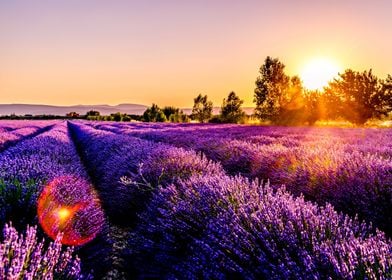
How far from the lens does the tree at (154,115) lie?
162 feet

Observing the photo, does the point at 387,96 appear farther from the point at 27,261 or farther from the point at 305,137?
the point at 27,261

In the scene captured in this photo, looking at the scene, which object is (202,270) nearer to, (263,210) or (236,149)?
(263,210)

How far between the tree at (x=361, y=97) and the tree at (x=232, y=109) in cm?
1325

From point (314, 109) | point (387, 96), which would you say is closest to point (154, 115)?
point (314, 109)

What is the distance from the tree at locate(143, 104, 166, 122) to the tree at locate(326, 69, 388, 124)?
23299mm

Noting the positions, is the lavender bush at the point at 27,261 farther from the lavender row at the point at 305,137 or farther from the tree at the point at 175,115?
the tree at the point at 175,115

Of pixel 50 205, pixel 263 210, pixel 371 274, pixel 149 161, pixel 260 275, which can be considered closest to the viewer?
pixel 371 274

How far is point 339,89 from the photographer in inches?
1299

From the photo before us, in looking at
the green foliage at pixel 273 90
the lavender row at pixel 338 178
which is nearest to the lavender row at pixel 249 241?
the lavender row at pixel 338 178

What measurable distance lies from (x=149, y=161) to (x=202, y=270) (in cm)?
247

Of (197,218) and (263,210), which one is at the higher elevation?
(263,210)

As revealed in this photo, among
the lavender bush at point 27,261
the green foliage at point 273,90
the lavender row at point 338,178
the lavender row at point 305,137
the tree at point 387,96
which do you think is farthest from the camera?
the green foliage at point 273,90

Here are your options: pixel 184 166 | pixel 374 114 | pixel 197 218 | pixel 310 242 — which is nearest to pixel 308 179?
pixel 184 166

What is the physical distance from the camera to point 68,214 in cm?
252
